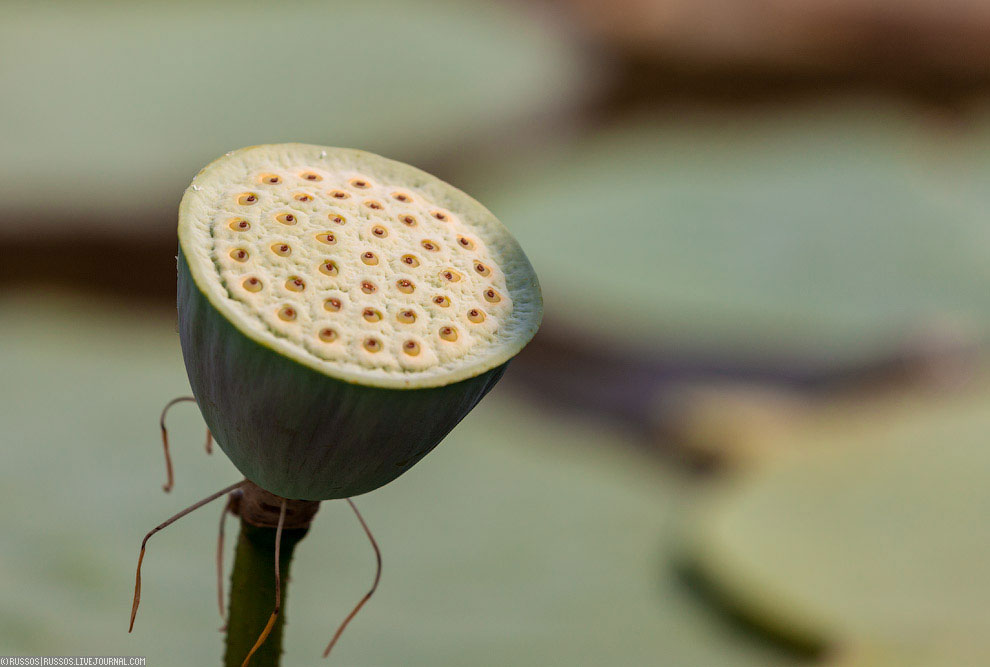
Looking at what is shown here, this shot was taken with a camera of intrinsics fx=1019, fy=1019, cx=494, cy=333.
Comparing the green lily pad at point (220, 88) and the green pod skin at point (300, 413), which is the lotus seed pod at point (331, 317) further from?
the green lily pad at point (220, 88)

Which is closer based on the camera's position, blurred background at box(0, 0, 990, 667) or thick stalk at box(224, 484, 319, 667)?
thick stalk at box(224, 484, 319, 667)

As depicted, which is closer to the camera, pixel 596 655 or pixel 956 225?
pixel 596 655

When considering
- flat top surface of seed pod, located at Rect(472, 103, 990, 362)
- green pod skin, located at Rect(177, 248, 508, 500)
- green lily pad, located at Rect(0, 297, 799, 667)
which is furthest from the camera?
flat top surface of seed pod, located at Rect(472, 103, 990, 362)

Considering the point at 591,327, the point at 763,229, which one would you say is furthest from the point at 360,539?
the point at 763,229

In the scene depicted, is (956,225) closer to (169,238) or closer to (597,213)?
(597,213)

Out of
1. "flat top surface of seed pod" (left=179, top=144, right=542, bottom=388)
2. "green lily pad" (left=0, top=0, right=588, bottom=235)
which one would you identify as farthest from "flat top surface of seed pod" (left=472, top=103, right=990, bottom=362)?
"flat top surface of seed pod" (left=179, top=144, right=542, bottom=388)

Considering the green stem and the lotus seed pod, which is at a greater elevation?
the lotus seed pod

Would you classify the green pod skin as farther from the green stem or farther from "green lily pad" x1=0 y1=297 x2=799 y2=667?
"green lily pad" x1=0 y1=297 x2=799 y2=667

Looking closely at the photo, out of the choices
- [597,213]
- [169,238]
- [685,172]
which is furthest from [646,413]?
[169,238]
